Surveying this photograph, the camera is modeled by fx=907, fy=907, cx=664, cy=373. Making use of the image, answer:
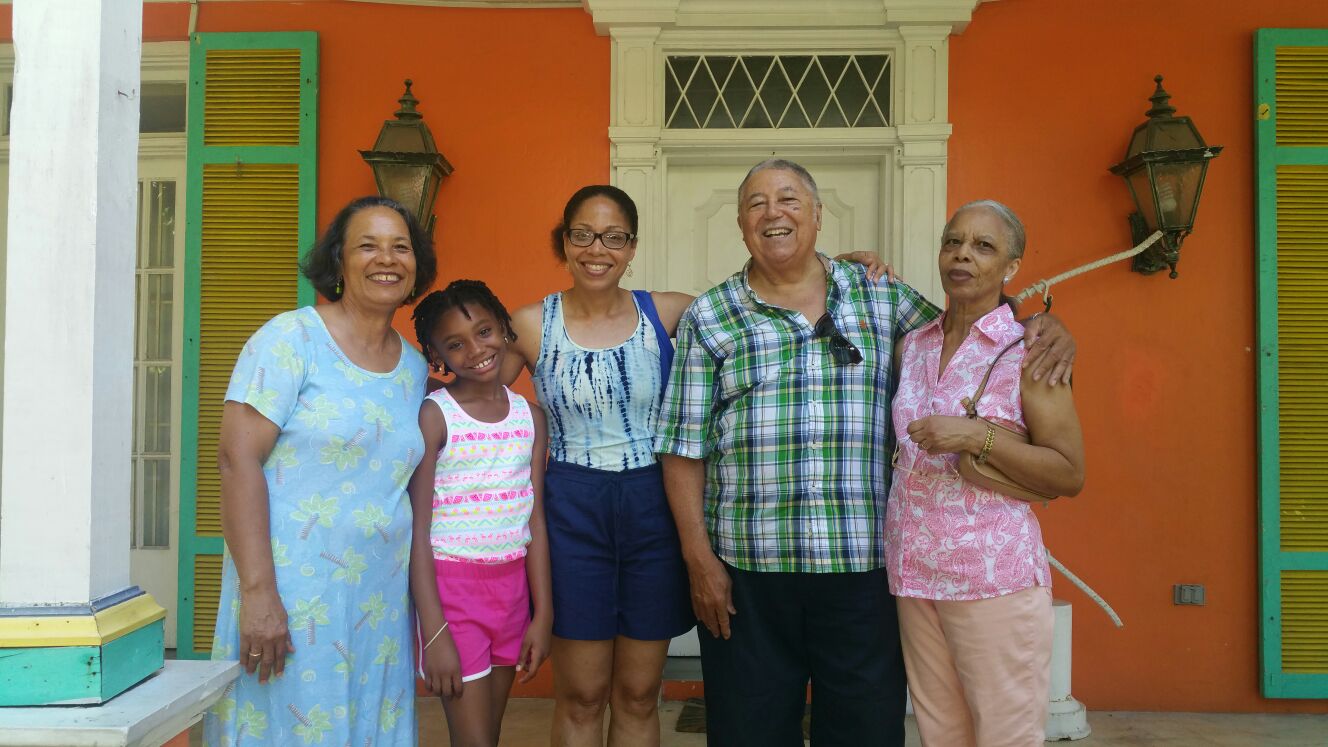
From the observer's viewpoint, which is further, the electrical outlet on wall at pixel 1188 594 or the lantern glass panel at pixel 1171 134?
the electrical outlet on wall at pixel 1188 594

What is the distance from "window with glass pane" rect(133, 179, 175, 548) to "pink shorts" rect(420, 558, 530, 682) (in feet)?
8.37

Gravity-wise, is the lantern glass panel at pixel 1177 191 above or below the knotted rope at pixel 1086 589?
above

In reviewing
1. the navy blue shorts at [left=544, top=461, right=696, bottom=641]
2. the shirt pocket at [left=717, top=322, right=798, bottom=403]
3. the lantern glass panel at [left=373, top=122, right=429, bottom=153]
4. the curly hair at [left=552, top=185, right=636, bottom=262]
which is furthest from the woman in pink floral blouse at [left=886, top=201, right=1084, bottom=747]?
the lantern glass panel at [left=373, top=122, right=429, bottom=153]

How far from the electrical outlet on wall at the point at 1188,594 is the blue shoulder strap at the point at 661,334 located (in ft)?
8.42

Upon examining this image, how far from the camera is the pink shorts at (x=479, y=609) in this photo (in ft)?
6.73

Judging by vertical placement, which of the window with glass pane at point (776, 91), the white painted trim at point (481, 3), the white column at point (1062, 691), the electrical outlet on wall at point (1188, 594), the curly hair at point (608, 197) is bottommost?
the white column at point (1062, 691)

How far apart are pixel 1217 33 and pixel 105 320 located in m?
4.03

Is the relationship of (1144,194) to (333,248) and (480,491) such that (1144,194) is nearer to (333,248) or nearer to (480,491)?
(480,491)

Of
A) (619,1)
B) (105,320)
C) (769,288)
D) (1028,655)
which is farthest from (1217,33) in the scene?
(105,320)

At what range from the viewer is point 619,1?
3645 mm

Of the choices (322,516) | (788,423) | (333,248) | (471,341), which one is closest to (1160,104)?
(788,423)

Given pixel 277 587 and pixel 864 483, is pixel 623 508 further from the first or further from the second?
pixel 277 587

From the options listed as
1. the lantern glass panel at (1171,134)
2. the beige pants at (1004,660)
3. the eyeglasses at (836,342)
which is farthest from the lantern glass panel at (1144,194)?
the beige pants at (1004,660)

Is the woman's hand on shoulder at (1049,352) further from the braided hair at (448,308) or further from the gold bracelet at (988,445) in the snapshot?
the braided hair at (448,308)
